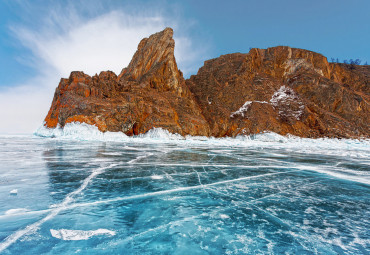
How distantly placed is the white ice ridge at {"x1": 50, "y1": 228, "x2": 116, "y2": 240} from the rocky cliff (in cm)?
3016

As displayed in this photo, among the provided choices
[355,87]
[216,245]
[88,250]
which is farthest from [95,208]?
[355,87]

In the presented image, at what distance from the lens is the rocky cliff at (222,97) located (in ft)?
112

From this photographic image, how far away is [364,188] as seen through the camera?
5.27 meters

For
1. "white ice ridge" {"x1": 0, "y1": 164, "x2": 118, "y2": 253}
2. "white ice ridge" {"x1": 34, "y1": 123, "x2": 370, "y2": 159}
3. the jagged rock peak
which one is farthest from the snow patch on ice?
"white ice ridge" {"x1": 0, "y1": 164, "x2": 118, "y2": 253}

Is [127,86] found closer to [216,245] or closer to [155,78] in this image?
[155,78]

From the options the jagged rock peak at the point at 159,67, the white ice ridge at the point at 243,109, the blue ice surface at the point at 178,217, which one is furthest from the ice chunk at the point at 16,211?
the white ice ridge at the point at 243,109

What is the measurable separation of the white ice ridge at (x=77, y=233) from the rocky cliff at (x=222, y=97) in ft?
98.9

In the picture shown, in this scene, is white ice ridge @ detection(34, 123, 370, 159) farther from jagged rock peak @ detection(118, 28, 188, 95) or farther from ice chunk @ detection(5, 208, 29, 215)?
ice chunk @ detection(5, 208, 29, 215)

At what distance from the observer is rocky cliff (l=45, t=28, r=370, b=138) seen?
34125mm

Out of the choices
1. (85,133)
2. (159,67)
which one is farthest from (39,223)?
(159,67)

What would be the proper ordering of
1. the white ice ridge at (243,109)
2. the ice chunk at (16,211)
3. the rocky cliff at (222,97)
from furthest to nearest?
the white ice ridge at (243,109), the rocky cliff at (222,97), the ice chunk at (16,211)

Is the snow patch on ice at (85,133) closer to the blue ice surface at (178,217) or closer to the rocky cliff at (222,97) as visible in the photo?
the rocky cliff at (222,97)

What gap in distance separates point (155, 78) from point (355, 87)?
65.1 metres

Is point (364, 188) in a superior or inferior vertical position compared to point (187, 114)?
inferior
